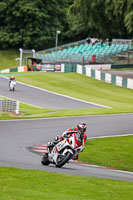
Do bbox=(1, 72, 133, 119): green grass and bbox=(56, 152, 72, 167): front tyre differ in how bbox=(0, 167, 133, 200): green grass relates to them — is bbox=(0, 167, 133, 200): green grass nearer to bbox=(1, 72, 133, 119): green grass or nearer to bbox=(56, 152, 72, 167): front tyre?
bbox=(56, 152, 72, 167): front tyre

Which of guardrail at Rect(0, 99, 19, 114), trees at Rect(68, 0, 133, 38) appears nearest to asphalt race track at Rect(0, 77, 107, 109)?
guardrail at Rect(0, 99, 19, 114)

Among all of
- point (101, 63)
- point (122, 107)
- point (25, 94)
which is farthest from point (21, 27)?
point (122, 107)

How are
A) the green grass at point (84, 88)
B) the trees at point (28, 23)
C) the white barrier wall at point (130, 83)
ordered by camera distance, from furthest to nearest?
the trees at point (28, 23)
the white barrier wall at point (130, 83)
the green grass at point (84, 88)

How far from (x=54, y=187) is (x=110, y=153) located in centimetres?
817

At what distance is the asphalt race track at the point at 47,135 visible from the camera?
573 inches

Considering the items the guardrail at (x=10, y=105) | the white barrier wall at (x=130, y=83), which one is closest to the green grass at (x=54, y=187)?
the guardrail at (x=10, y=105)

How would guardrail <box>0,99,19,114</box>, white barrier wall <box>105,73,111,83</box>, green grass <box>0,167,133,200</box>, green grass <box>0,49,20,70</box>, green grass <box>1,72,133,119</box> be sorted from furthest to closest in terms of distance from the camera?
1. green grass <box>0,49,20,70</box>
2. white barrier wall <box>105,73,111,83</box>
3. green grass <box>1,72,133,119</box>
4. guardrail <box>0,99,19,114</box>
5. green grass <box>0,167,133,200</box>

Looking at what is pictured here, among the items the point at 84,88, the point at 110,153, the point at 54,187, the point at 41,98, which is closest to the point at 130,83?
the point at 84,88

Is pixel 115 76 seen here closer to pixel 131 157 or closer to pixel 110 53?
pixel 110 53

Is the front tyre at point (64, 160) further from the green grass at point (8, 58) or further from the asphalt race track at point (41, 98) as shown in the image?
the green grass at point (8, 58)

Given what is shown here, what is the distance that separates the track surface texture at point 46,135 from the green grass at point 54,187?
168 centimetres

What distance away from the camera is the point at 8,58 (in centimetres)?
8012

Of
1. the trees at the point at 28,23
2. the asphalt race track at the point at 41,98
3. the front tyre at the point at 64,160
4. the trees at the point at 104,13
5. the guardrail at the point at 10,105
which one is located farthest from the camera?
the trees at the point at 28,23

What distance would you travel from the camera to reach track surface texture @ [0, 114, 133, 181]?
14.5 metres
